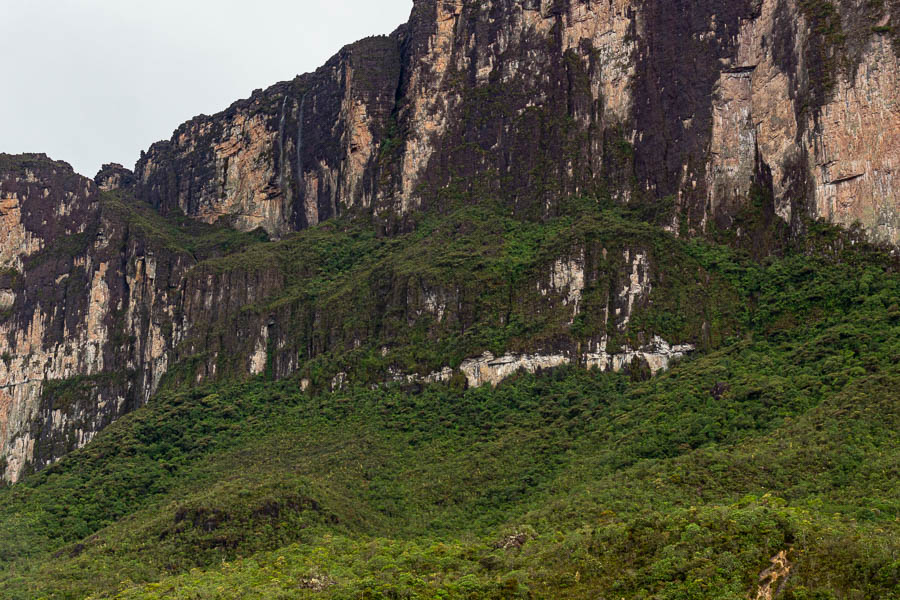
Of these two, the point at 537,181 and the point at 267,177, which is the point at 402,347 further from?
the point at 267,177

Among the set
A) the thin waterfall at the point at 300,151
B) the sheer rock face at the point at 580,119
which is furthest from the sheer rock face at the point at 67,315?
the thin waterfall at the point at 300,151

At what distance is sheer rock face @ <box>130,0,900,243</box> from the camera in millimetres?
77125

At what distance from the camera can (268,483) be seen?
65500mm

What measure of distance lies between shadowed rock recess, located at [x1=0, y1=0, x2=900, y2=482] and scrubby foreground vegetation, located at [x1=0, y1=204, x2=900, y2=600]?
304cm

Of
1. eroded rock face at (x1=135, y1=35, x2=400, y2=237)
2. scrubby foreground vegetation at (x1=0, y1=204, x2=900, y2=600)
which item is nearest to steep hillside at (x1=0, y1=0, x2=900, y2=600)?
scrubby foreground vegetation at (x1=0, y1=204, x2=900, y2=600)

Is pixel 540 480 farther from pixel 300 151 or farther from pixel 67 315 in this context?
pixel 67 315

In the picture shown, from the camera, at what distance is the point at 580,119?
91938 mm

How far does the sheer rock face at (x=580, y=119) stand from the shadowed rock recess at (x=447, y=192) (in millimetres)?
175

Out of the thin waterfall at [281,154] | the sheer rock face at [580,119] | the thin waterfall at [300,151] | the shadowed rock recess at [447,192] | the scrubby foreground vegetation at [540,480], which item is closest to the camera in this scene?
the scrubby foreground vegetation at [540,480]

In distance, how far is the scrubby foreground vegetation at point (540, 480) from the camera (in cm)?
4609

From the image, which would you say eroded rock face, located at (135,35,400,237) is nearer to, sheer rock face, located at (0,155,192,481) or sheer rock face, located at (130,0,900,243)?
sheer rock face, located at (130,0,900,243)

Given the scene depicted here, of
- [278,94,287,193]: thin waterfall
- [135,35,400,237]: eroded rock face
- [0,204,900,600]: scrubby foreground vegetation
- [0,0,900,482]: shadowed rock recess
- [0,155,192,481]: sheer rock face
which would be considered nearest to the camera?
[0,204,900,600]: scrubby foreground vegetation

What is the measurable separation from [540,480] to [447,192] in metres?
37.4

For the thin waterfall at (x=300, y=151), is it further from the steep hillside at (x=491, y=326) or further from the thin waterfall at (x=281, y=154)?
the thin waterfall at (x=281, y=154)
